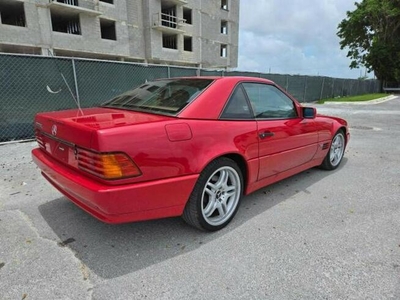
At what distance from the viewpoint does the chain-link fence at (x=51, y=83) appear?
5819 mm

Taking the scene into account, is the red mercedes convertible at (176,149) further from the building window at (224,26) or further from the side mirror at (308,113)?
the building window at (224,26)

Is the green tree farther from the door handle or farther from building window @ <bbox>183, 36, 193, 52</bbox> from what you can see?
the door handle

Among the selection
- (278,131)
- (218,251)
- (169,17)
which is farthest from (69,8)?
(218,251)

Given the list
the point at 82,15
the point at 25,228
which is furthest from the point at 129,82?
the point at 82,15

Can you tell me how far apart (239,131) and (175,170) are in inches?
33.4

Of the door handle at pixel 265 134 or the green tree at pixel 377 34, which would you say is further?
the green tree at pixel 377 34

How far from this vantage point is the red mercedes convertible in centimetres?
198

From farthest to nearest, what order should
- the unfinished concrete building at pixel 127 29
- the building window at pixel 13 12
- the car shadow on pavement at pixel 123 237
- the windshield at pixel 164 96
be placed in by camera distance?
the unfinished concrete building at pixel 127 29, the building window at pixel 13 12, the windshield at pixel 164 96, the car shadow on pavement at pixel 123 237

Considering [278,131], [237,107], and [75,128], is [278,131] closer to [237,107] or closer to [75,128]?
[237,107]

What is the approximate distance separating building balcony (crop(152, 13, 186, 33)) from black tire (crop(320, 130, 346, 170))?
24.3 meters

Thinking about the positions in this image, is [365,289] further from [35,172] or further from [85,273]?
[35,172]

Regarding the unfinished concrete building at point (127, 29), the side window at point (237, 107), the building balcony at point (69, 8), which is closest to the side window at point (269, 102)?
the side window at point (237, 107)

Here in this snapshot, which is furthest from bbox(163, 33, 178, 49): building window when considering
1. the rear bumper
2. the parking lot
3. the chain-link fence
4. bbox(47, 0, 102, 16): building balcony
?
the rear bumper

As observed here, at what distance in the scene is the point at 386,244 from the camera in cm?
245
